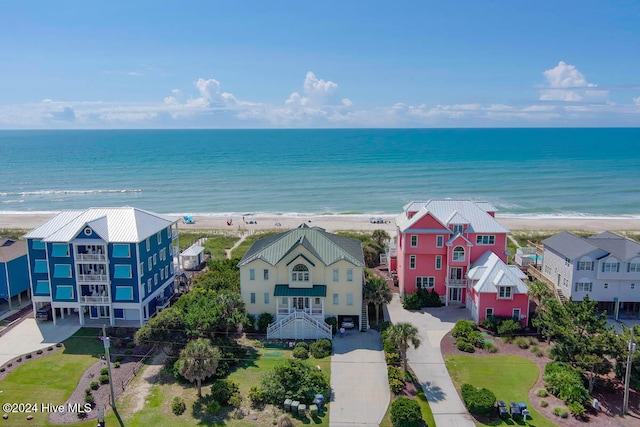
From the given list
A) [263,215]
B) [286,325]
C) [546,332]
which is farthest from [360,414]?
[263,215]

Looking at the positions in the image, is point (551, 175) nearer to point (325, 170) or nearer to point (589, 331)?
point (325, 170)

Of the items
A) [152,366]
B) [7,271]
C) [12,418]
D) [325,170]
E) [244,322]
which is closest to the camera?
[12,418]

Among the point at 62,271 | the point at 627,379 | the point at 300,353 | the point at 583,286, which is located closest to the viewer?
the point at 627,379

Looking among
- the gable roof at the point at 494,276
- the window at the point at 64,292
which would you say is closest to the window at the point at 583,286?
the gable roof at the point at 494,276

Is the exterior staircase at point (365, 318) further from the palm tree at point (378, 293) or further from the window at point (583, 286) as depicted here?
the window at point (583, 286)

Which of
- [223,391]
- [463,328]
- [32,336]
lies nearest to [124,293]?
[32,336]

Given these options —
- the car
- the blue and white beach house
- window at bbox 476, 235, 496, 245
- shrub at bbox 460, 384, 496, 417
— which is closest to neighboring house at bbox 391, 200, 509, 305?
window at bbox 476, 235, 496, 245

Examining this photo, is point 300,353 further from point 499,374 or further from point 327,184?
point 327,184
